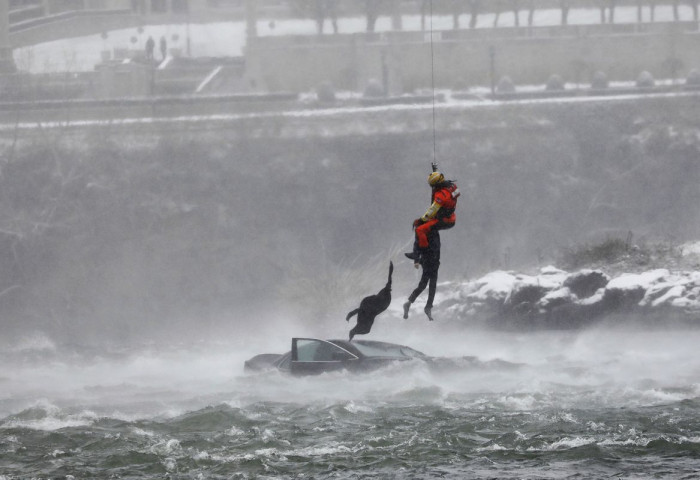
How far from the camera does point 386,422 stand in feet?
69.9

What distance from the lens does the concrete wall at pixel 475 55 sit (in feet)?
253

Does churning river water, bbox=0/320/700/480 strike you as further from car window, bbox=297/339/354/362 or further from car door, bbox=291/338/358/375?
car window, bbox=297/339/354/362

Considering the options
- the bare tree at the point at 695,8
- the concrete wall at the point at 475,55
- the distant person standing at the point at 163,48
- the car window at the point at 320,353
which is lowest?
the car window at the point at 320,353

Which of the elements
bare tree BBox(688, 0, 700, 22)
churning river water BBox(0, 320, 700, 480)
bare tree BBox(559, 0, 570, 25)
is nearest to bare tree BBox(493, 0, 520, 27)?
bare tree BBox(559, 0, 570, 25)

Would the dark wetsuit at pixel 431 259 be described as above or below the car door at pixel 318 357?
above

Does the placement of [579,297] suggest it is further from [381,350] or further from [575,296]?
[381,350]

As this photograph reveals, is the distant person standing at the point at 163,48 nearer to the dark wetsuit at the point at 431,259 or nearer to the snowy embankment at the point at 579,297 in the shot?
the snowy embankment at the point at 579,297

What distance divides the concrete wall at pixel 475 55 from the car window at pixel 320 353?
53334mm

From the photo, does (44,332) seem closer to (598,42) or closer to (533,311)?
(533,311)

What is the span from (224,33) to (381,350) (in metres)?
69.1

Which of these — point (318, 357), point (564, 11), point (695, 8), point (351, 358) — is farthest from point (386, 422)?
point (695, 8)

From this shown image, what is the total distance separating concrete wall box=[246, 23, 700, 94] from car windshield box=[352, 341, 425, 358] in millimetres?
53499

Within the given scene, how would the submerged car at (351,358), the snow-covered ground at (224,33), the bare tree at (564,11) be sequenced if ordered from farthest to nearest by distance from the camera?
the snow-covered ground at (224,33), the bare tree at (564,11), the submerged car at (351,358)

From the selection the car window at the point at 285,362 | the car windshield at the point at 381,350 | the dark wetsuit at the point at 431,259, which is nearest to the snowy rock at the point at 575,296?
the car windshield at the point at 381,350
